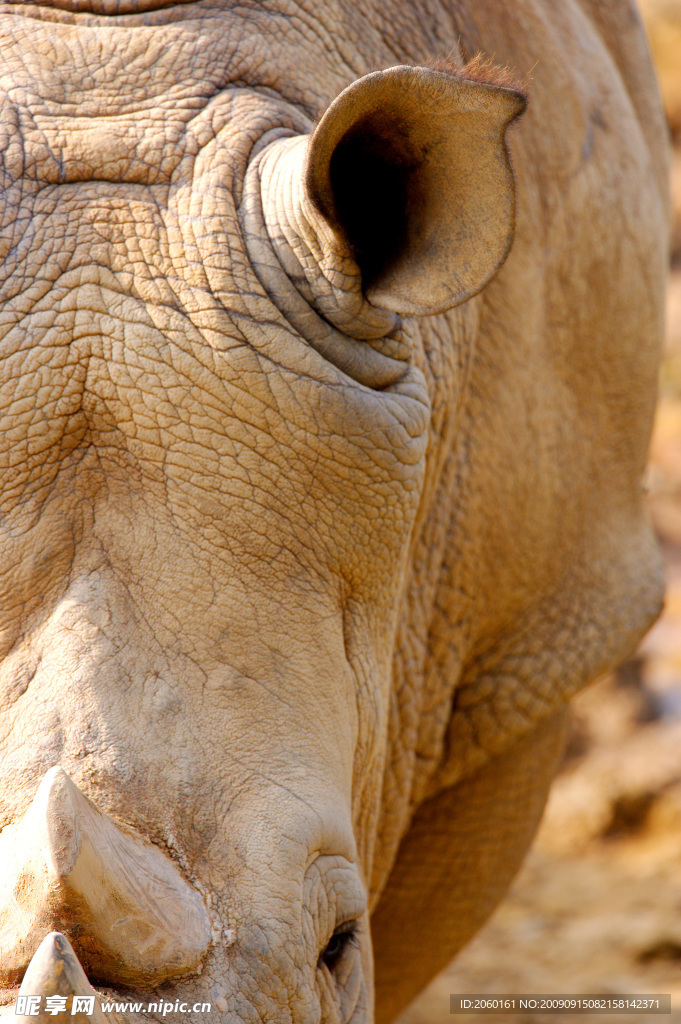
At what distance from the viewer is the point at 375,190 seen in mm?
1698

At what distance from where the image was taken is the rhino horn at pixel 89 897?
1.30 m

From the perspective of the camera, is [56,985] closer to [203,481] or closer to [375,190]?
[203,481]

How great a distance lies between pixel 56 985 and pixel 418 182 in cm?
106

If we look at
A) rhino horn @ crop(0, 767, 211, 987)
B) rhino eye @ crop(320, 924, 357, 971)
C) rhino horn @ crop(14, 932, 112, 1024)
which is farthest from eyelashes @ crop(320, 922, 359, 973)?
rhino horn @ crop(14, 932, 112, 1024)

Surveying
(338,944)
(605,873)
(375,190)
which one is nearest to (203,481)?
(375,190)

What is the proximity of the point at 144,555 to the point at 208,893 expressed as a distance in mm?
419

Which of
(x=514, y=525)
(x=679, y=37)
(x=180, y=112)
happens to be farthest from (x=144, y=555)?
(x=679, y=37)

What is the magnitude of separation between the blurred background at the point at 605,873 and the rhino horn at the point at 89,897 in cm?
295

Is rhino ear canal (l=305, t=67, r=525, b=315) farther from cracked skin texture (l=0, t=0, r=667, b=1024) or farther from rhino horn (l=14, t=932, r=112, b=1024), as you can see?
rhino horn (l=14, t=932, r=112, b=1024)

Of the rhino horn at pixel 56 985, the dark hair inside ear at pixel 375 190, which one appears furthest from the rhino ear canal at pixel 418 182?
the rhino horn at pixel 56 985

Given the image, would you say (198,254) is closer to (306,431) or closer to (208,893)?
(306,431)

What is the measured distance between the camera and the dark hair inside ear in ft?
5.27

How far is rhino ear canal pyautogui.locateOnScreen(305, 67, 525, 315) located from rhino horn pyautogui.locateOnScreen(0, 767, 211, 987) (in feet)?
2.47

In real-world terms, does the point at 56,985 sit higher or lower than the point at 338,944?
higher
